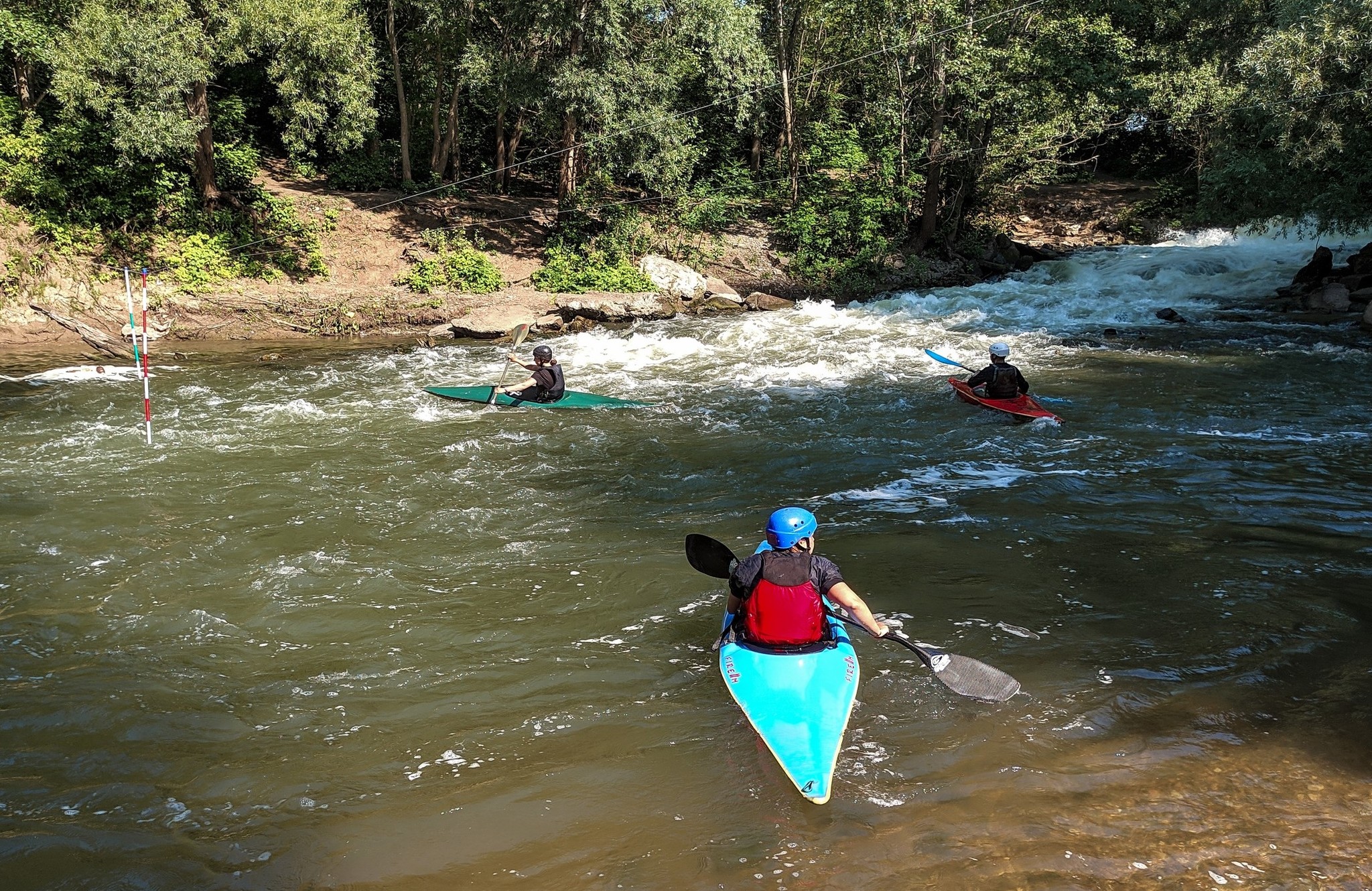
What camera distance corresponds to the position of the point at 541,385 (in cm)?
1015

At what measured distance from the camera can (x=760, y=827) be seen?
3.36 metres

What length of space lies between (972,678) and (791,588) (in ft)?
2.97

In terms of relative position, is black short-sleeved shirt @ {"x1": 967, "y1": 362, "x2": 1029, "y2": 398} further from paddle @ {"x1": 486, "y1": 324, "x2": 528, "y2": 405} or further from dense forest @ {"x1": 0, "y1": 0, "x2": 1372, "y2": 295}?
dense forest @ {"x1": 0, "y1": 0, "x2": 1372, "y2": 295}

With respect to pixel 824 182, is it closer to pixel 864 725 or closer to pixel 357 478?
pixel 357 478

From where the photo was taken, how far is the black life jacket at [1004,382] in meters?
9.57

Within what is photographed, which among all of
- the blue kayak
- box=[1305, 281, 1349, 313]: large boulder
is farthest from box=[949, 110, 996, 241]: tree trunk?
the blue kayak

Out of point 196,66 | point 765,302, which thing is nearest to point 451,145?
point 196,66

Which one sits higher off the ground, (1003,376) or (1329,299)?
(1329,299)

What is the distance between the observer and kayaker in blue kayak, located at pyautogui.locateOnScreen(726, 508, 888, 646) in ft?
14.0

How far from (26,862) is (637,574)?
3.33m

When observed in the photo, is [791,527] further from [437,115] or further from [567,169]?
[437,115]

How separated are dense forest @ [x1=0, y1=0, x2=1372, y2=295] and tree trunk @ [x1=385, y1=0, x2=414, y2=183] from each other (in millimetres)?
88

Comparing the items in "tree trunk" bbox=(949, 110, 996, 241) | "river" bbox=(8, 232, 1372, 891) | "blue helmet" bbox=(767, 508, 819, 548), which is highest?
"tree trunk" bbox=(949, 110, 996, 241)

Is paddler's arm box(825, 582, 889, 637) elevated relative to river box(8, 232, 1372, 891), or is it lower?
elevated
